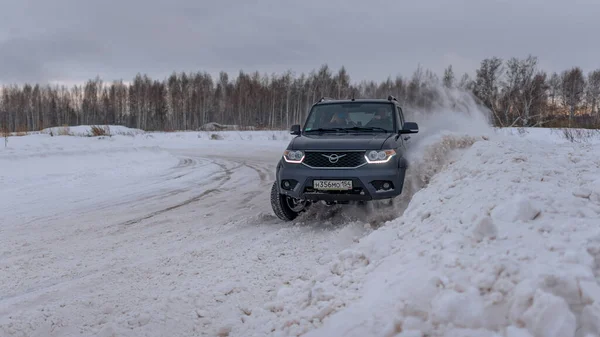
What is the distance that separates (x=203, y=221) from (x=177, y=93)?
223ft

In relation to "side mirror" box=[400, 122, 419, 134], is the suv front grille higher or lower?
lower

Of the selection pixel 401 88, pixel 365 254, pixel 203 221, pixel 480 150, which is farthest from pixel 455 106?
pixel 401 88

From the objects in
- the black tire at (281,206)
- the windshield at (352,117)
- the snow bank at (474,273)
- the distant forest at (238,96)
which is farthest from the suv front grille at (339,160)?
the distant forest at (238,96)

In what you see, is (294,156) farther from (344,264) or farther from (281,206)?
(344,264)

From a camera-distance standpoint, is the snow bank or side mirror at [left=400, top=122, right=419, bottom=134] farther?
side mirror at [left=400, top=122, right=419, bottom=134]

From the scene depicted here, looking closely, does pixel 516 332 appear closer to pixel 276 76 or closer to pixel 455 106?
pixel 455 106

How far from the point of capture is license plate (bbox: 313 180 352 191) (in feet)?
17.5

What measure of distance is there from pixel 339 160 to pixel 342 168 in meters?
0.12

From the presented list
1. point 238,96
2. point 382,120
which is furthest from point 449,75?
point 382,120

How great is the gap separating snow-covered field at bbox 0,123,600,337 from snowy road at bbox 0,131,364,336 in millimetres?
20

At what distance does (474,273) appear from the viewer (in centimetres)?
248

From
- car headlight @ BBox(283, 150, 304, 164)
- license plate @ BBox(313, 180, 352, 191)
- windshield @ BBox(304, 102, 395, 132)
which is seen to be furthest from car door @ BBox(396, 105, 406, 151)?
car headlight @ BBox(283, 150, 304, 164)

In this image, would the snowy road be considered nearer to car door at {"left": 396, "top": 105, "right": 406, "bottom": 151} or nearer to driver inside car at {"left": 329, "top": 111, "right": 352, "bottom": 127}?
car door at {"left": 396, "top": 105, "right": 406, "bottom": 151}

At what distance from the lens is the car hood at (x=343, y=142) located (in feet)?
18.0
